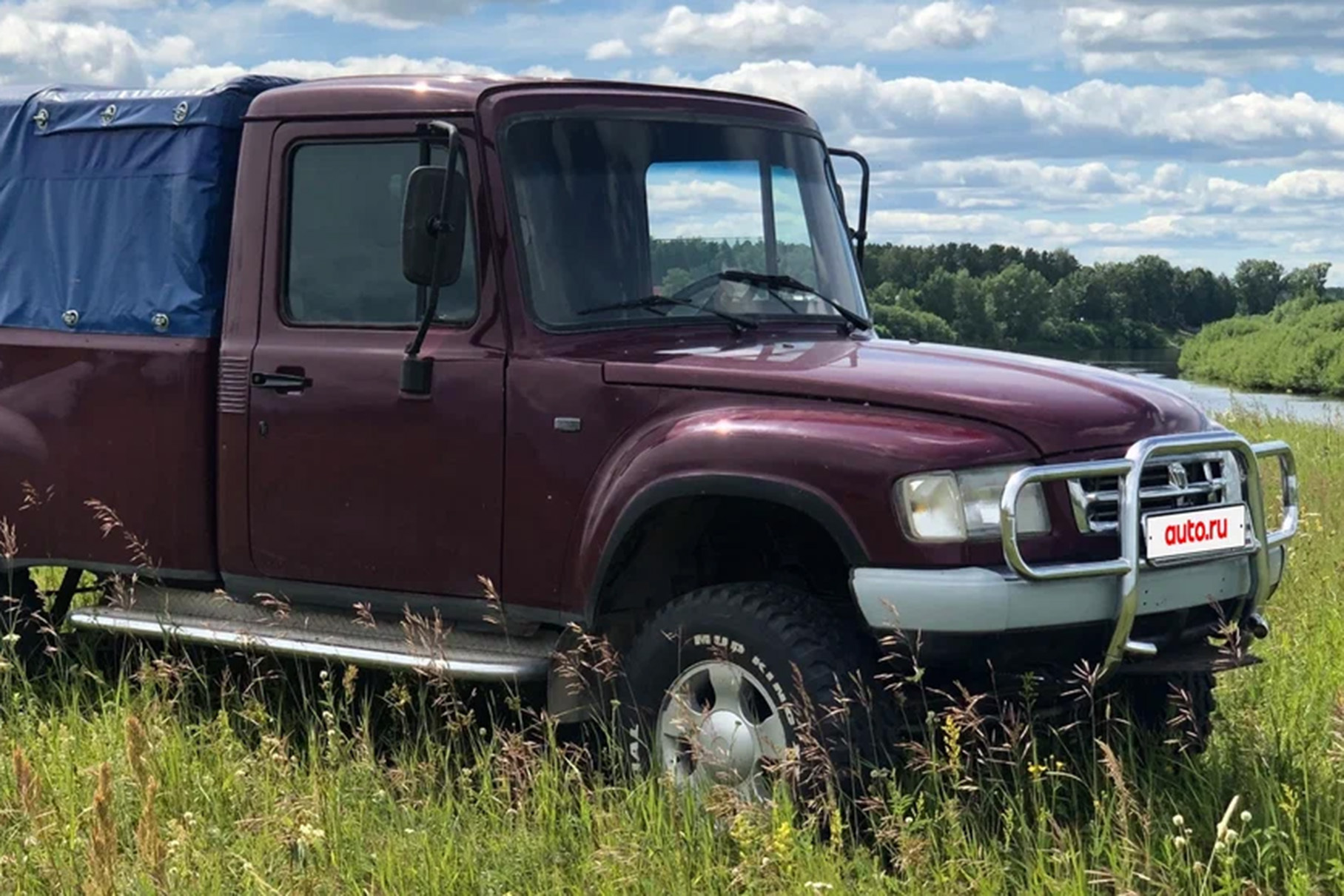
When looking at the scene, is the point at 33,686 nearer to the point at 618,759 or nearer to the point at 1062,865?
the point at 618,759

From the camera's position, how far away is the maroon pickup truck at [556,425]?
490 centimetres

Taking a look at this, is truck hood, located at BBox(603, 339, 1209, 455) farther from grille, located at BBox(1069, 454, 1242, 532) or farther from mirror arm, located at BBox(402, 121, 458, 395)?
mirror arm, located at BBox(402, 121, 458, 395)

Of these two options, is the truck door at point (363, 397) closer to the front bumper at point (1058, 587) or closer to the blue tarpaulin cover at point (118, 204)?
the blue tarpaulin cover at point (118, 204)

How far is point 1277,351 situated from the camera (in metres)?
94.7

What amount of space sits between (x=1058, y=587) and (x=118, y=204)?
3.92 meters

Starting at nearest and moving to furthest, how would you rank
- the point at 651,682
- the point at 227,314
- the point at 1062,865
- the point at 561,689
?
Answer: the point at 1062,865 → the point at 651,682 → the point at 561,689 → the point at 227,314

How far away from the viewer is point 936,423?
4.89 m

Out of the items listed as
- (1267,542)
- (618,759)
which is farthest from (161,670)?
(1267,542)

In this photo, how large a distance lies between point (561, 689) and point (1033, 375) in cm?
169

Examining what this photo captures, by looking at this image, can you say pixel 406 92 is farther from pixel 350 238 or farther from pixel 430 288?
pixel 430 288

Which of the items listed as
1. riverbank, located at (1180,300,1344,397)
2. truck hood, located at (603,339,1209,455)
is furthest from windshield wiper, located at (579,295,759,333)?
riverbank, located at (1180,300,1344,397)

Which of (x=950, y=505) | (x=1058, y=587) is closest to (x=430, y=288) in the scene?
(x=950, y=505)

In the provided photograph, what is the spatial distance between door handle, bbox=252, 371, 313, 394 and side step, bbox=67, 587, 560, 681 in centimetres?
73

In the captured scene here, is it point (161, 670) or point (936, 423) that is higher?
point (936, 423)
